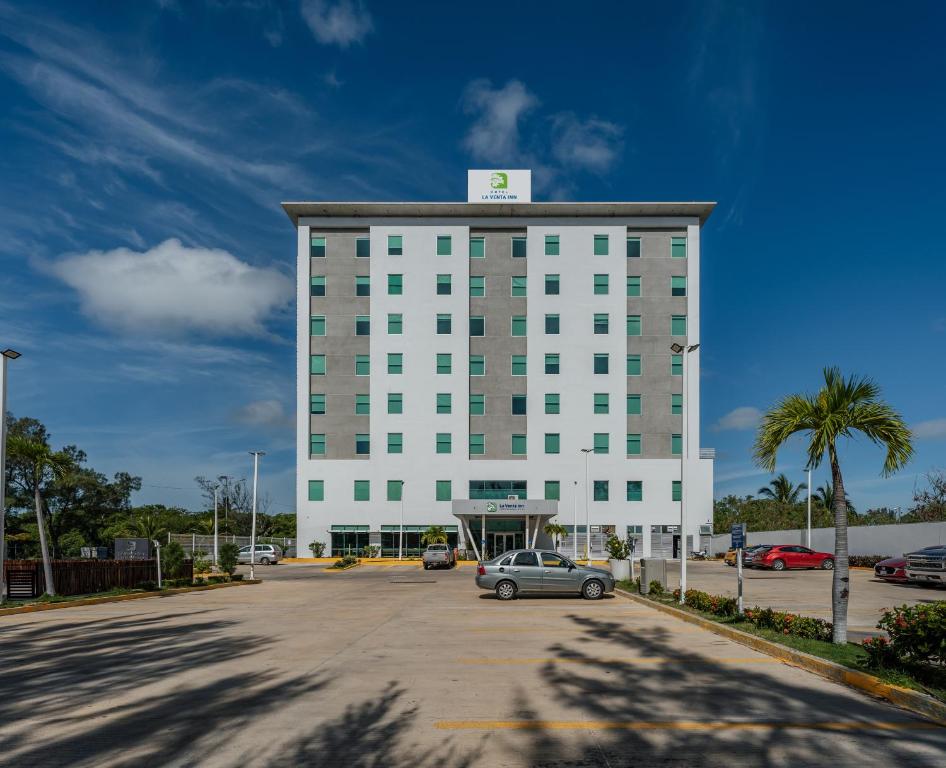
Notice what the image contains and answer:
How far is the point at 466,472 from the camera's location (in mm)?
65375

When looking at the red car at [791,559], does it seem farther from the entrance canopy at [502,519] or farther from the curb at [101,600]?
the curb at [101,600]

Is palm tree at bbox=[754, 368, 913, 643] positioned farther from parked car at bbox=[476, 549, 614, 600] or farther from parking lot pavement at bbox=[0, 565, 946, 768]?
parked car at bbox=[476, 549, 614, 600]

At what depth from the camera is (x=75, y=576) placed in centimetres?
2495

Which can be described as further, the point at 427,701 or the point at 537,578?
Result: the point at 537,578

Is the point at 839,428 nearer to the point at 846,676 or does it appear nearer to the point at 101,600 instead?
the point at 846,676

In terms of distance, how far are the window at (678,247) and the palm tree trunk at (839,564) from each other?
57.5m

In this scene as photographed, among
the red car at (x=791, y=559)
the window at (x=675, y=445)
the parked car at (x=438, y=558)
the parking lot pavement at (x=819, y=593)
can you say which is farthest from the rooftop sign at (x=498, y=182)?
the parking lot pavement at (x=819, y=593)

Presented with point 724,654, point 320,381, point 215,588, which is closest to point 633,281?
point 320,381

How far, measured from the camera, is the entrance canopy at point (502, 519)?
60.7 metres

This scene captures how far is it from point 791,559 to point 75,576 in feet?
119

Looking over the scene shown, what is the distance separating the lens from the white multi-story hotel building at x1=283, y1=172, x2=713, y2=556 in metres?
64.9

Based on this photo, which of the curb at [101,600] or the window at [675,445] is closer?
the curb at [101,600]

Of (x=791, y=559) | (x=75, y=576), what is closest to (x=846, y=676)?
(x=75, y=576)

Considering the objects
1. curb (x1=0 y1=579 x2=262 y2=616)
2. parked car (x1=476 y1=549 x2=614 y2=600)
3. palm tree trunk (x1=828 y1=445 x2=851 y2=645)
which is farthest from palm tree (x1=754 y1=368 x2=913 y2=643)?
curb (x1=0 y1=579 x2=262 y2=616)
